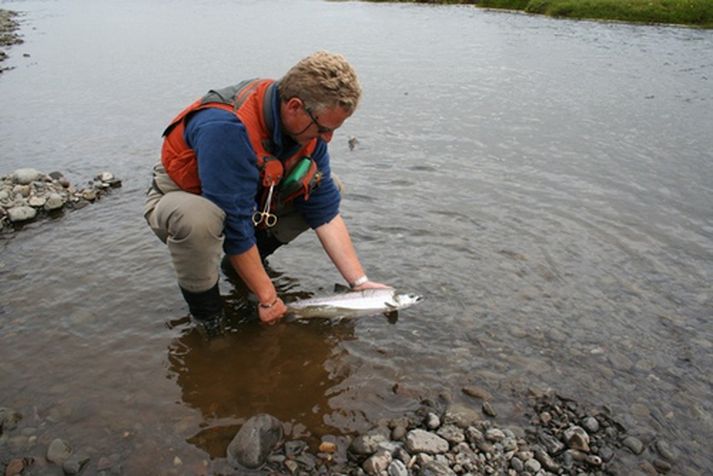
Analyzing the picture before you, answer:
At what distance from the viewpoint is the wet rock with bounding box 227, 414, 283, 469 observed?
3777mm

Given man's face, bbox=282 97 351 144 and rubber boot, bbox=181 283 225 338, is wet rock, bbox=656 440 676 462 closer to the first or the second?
man's face, bbox=282 97 351 144

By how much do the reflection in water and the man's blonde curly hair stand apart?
7.40 ft

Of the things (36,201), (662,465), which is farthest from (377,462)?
(36,201)

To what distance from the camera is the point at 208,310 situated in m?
4.91

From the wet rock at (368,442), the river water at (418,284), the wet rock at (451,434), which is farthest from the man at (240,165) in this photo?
the wet rock at (451,434)

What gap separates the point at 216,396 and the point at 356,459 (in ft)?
4.40

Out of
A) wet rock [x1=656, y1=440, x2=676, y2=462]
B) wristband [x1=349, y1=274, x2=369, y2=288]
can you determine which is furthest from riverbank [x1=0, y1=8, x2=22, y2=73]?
wet rock [x1=656, y1=440, x2=676, y2=462]

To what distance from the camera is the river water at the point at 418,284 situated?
437 cm

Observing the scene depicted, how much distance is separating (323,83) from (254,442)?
8.69 ft

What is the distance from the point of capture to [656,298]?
233 inches

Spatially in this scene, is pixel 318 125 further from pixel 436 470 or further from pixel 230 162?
pixel 436 470

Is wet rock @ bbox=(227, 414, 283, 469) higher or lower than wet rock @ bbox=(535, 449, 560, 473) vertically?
higher

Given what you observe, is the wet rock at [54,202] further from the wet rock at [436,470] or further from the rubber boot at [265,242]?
the wet rock at [436,470]

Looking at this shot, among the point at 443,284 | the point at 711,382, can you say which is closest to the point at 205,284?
the point at 443,284
